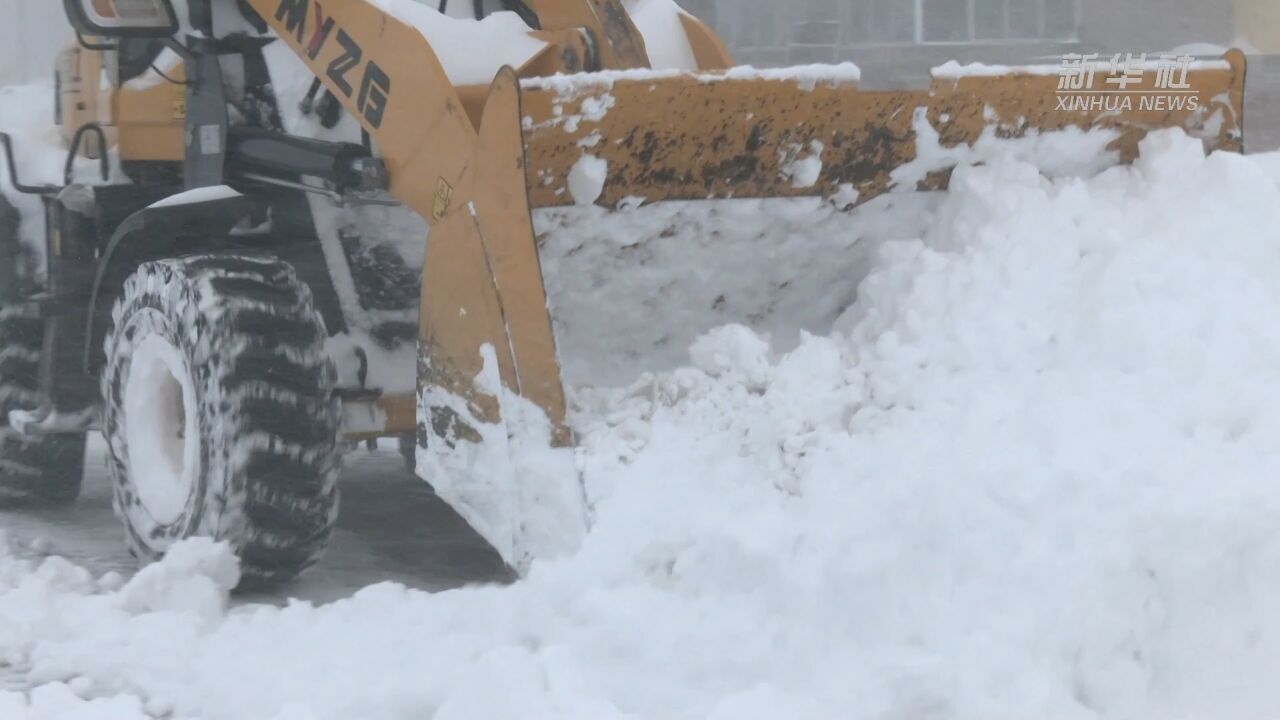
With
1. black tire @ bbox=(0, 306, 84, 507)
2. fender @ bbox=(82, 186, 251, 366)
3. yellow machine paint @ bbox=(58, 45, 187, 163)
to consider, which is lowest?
black tire @ bbox=(0, 306, 84, 507)

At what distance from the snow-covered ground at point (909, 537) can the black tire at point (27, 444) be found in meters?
1.72

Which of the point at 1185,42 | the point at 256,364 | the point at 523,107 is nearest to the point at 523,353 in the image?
the point at 523,107

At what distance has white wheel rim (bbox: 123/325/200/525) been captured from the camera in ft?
16.6

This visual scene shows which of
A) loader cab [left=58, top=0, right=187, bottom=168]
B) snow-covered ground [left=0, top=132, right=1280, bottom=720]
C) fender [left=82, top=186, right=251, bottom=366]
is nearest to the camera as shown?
snow-covered ground [left=0, top=132, right=1280, bottom=720]

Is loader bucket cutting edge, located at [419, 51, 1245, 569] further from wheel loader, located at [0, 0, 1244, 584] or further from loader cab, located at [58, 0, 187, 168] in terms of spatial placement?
loader cab, located at [58, 0, 187, 168]

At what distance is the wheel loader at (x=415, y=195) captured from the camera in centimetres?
422

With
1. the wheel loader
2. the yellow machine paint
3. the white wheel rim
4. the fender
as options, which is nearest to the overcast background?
the yellow machine paint

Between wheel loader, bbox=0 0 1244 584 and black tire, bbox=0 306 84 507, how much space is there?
0.81 m

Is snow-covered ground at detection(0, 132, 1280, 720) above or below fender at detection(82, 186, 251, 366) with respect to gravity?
below

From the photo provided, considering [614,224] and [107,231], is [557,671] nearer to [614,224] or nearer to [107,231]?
[614,224]

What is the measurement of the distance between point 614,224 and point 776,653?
5.26 ft

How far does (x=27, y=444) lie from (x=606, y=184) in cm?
333

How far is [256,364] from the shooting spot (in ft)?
15.3

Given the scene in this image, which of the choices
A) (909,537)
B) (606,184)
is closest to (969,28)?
(606,184)
